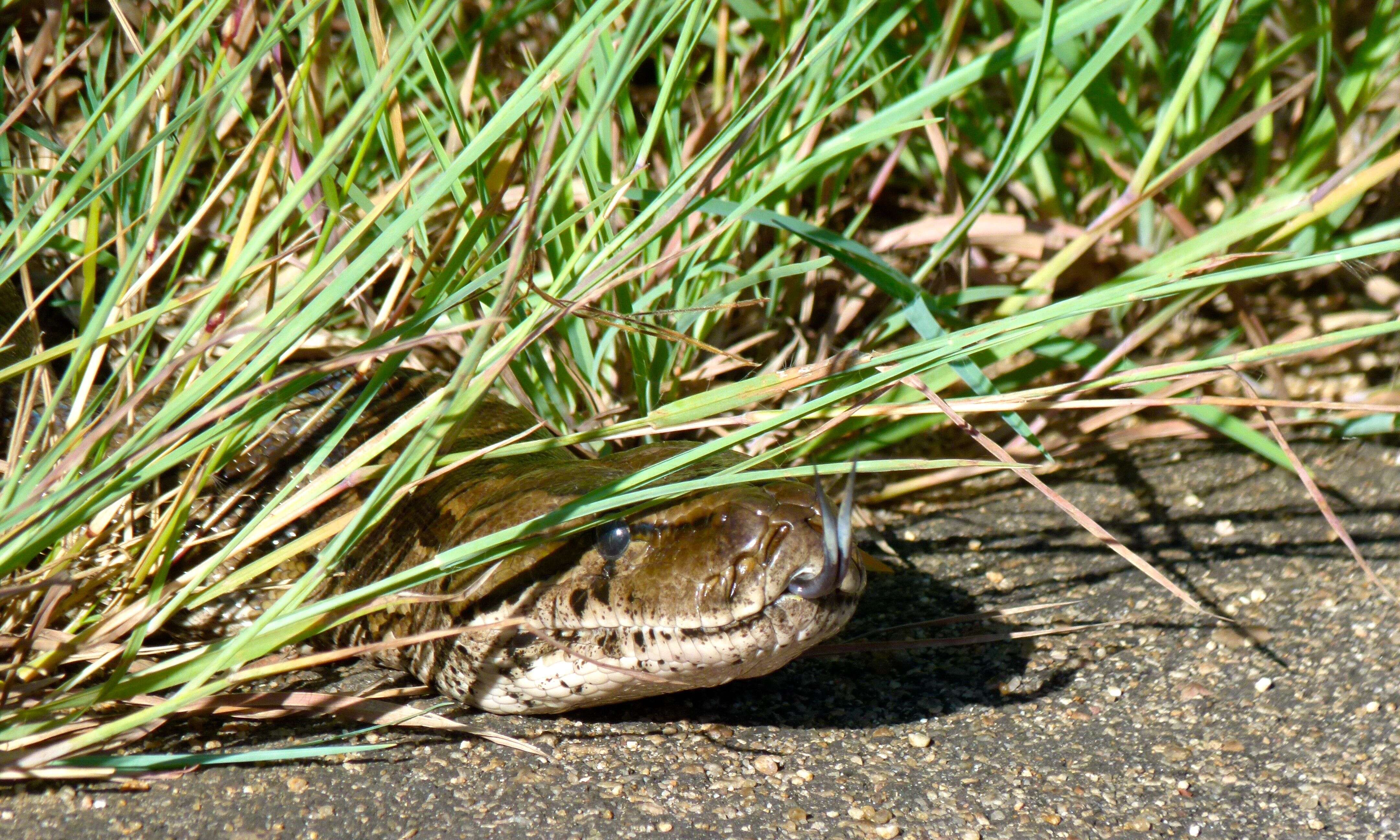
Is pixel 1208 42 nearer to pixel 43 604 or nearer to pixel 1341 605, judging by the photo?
pixel 1341 605

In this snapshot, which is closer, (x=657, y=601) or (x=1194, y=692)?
(x=657, y=601)

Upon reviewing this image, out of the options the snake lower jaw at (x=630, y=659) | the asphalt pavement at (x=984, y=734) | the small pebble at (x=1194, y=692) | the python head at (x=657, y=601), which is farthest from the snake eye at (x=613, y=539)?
the small pebble at (x=1194, y=692)

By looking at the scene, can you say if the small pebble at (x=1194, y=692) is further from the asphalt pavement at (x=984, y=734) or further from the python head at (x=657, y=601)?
the python head at (x=657, y=601)

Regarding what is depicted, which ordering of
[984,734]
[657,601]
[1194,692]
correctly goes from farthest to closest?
1. [1194,692]
2. [984,734]
3. [657,601]

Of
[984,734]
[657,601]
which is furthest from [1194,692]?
[657,601]

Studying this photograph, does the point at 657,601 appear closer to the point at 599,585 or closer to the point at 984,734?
the point at 599,585

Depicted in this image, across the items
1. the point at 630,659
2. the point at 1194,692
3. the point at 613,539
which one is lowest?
the point at 1194,692

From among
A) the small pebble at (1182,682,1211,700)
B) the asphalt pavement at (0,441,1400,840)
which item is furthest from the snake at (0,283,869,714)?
the small pebble at (1182,682,1211,700)

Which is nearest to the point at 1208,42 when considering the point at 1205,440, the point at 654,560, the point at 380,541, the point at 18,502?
the point at 1205,440
